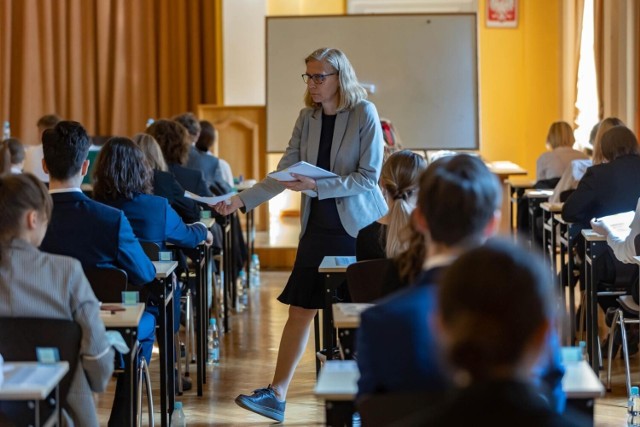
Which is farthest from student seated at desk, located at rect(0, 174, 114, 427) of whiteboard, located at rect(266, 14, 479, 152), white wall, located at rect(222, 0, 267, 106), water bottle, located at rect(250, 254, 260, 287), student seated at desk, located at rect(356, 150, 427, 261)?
white wall, located at rect(222, 0, 267, 106)

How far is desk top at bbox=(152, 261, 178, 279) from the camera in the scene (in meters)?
4.08

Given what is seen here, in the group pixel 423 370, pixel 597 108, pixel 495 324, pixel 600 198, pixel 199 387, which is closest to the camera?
pixel 495 324

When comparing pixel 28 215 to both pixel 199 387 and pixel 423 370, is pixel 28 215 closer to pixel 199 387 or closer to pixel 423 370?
pixel 423 370

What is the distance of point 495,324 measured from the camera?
146cm

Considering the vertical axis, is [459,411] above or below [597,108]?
below

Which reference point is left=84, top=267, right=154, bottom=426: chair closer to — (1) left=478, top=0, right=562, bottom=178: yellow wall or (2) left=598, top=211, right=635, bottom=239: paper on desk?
(2) left=598, top=211, right=635, bottom=239: paper on desk

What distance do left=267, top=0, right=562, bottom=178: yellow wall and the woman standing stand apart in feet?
27.4

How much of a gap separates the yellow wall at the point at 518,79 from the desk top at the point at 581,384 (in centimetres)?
1043

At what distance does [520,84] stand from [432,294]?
439 inches

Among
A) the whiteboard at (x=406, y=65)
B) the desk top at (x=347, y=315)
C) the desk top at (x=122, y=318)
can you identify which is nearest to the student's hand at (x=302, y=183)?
the desk top at (x=347, y=315)

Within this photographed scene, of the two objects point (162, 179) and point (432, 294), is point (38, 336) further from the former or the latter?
point (162, 179)

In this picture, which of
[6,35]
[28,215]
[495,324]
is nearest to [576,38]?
[6,35]

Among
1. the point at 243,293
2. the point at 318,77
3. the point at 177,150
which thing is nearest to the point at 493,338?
the point at 318,77

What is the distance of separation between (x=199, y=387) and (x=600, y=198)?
2276 mm
